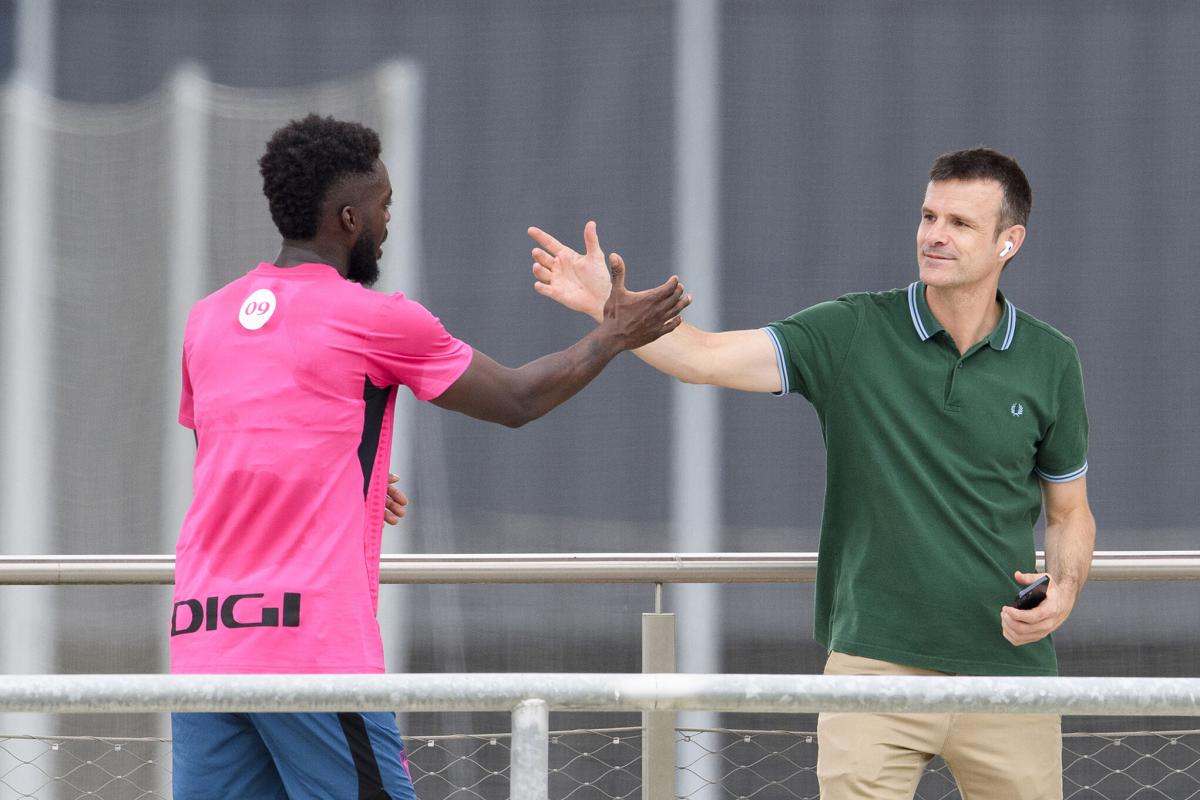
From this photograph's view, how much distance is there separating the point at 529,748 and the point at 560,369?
735 millimetres

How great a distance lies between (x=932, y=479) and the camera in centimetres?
234

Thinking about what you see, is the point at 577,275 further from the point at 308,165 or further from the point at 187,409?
the point at 187,409

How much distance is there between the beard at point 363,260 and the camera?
2.03m

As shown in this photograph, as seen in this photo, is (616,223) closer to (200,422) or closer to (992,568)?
(992,568)

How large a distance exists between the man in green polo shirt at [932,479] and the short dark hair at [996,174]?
0.15 feet

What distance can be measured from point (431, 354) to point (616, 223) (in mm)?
2113

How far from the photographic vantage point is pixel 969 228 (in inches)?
97.0

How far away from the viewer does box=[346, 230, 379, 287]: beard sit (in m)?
2.03

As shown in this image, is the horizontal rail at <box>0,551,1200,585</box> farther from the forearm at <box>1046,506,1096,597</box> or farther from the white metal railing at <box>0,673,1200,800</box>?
the white metal railing at <box>0,673,1200,800</box>

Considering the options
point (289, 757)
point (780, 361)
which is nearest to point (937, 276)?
point (780, 361)

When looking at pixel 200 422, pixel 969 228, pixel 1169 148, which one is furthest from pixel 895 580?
pixel 1169 148

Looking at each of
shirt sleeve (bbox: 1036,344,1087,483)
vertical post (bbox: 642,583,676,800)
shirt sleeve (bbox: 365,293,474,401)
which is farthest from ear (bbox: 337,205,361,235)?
shirt sleeve (bbox: 1036,344,1087,483)

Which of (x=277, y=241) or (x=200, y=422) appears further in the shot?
(x=277, y=241)

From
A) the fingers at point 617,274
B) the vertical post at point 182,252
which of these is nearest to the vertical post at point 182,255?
the vertical post at point 182,252
